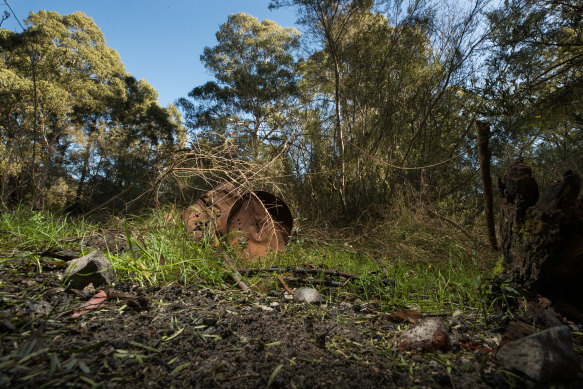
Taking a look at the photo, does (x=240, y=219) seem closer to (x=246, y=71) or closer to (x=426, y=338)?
(x=426, y=338)

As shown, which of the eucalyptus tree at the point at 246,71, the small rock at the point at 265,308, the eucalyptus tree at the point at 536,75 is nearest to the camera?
the small rock at the point at 265,308

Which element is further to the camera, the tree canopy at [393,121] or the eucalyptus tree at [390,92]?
the eucalyptus tree at [390,92]

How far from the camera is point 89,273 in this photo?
1.73 m

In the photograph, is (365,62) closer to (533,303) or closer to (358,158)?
(358,158)

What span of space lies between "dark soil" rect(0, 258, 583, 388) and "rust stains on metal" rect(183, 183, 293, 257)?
3.98 feet

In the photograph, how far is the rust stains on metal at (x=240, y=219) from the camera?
9.77 ft

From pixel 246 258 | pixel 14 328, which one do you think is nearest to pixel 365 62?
pixel 246 258

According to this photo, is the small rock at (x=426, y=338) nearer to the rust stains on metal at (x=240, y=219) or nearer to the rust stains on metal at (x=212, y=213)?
the rust stains on metal at (x=240, y=219)

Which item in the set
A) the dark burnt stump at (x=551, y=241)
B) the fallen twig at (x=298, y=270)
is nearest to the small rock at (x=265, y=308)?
the fallen twig at (x=298, y=270)

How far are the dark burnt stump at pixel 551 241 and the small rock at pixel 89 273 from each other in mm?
2420

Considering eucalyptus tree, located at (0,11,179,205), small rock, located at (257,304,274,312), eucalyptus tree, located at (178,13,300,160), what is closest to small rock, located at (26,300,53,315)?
small rock, located at (257,304,274,312)

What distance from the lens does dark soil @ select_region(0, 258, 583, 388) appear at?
948mm

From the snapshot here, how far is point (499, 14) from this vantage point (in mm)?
5129

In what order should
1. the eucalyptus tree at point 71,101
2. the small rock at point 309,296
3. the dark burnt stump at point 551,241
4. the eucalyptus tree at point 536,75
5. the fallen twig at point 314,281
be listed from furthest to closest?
the eucalyptus tree at point 71,101 → the eucalyptus tree at point 536,75 → the fallen twig at point 314,281 → the small rock at point 309,296 → the dark burnt stump at point 551,241
